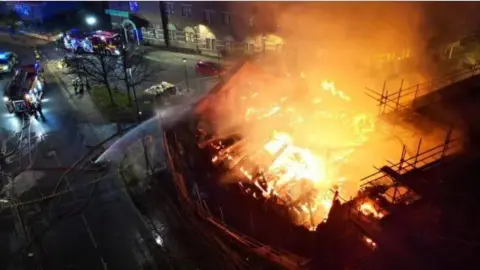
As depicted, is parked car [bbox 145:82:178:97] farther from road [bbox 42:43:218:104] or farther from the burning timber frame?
the burning timber frame

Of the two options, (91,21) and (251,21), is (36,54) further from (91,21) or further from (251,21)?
(251,21)

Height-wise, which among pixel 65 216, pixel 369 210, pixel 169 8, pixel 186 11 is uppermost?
pixel 169 8

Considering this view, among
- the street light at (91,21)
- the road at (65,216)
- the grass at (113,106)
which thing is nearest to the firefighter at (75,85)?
the grass at (113,106)

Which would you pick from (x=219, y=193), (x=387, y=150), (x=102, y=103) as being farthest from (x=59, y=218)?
(x=387, y=150)

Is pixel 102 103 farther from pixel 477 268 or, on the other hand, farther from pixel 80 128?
pixel 477 268

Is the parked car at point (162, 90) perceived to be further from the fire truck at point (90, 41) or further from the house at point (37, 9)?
the house at point (37, 9)

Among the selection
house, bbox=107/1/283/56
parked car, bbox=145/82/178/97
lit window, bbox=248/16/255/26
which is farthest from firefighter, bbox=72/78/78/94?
lit window, bbox=248/16/255/26

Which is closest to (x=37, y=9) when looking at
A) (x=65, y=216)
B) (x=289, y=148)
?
(x=65, y=216)
